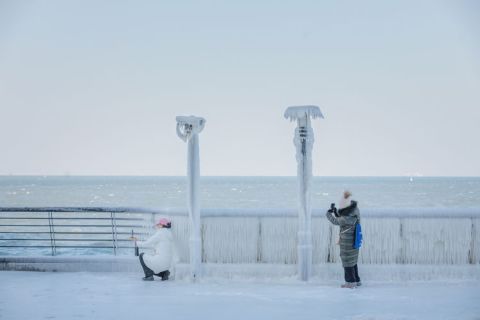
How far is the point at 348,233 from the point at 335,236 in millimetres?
754

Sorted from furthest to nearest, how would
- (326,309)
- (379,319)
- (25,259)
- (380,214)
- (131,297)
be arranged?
(25,259)
(380,214)
(131,297)
(326,309)
(379,319)

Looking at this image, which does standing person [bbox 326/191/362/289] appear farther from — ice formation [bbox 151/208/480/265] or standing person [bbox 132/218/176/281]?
standing person [bbox 132/218/176/281]

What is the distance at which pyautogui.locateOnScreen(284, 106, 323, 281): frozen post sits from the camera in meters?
9.74

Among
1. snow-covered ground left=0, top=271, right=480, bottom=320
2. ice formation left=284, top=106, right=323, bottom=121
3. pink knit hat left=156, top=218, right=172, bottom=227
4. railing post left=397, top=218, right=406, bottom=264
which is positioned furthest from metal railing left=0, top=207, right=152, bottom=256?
railing post left=397, top=218, right=406, bottom=264

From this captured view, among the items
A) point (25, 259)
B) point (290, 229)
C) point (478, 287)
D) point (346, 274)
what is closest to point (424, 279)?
point (478, 287)

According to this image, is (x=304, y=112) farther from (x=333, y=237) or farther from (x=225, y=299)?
(x=225, y=299)

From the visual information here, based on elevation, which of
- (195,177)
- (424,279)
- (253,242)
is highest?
(195,177)

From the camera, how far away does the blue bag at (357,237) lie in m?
9.26

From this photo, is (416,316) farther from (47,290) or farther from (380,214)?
(47,290)

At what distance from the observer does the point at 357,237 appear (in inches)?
364

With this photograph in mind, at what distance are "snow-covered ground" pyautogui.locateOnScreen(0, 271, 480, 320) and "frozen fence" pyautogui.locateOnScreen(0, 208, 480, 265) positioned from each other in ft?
1.58

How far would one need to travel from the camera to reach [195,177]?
32.8 feet

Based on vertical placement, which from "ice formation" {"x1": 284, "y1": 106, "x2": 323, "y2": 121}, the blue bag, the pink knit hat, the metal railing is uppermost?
"ice formation" {"x1": 284, "y1": 106, "x2": 323, "y2": 121}

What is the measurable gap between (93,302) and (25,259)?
10.7 ft
